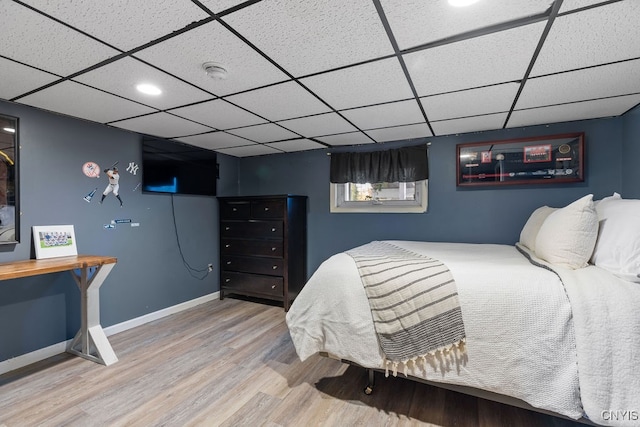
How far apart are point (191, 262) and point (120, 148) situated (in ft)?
5.21

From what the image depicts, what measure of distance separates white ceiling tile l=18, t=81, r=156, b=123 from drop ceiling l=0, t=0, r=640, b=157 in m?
0.02

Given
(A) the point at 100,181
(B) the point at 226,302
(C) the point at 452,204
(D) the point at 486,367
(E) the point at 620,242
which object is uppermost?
(A) the point at 100,181

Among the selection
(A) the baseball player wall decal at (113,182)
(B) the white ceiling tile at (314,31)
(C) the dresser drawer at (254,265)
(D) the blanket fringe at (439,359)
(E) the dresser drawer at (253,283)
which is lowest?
(E) the dresser drawer at (253,283)

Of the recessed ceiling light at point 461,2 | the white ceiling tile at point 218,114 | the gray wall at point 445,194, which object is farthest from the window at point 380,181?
the recessed ceiling light at point 461,2

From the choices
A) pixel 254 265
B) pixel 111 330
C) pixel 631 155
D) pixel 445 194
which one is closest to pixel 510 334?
pixel 445 194

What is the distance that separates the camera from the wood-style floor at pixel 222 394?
67.7 inches

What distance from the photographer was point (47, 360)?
8.00 ft

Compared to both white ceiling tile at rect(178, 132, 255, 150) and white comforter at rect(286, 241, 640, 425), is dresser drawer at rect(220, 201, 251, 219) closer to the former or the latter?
white ceiling tile at rect(178, 132, 255, 150)

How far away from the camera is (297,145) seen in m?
3.81

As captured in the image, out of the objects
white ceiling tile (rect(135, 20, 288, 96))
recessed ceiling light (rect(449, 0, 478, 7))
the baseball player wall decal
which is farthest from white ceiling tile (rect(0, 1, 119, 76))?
recessed ceiling light (rect(449, 0, 478, 7))

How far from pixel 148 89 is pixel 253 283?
2584mm

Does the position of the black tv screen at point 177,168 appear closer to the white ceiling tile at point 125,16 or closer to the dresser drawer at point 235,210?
the dresser drawer at point 235,210

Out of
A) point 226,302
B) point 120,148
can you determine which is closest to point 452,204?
point 226,302

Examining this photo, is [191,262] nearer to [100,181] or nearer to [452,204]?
[100,181]
